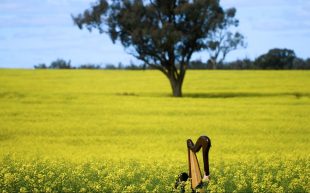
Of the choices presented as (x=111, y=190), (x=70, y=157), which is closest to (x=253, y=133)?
(x=70, y=157)

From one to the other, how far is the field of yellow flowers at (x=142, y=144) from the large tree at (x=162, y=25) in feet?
27.0

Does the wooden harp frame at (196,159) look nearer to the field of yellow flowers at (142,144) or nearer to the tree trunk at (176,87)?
the field of yellow flowers at (142,144)

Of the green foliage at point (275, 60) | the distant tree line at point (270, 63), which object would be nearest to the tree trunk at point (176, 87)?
the distant tree line at point (270, 63)

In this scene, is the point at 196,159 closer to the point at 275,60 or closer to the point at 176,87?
the point at 176,87

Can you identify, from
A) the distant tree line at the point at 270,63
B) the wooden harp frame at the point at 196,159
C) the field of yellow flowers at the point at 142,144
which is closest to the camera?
the wooden harp frame at the point at 196,159

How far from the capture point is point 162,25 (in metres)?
53.1

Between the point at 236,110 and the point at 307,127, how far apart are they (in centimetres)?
922

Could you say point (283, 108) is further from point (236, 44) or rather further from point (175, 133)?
point (236, 44)

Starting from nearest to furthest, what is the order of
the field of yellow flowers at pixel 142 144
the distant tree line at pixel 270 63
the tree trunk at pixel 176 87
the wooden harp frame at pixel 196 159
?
the wooden harp frame at pixel 196 159, the field of yellow flowers at pixel 142 144, the tree trunk at pixel 176 87, the distant tree line at pixel 270 63

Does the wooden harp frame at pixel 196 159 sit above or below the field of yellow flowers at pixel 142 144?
above

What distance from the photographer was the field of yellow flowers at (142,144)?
33.6 ft

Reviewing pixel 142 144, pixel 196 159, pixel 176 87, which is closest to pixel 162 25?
pixel 176 87

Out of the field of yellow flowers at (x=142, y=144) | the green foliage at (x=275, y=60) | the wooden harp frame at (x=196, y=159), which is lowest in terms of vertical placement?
the field of yellow flowers at (x=142, y=144)

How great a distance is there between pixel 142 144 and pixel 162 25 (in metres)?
33.3
